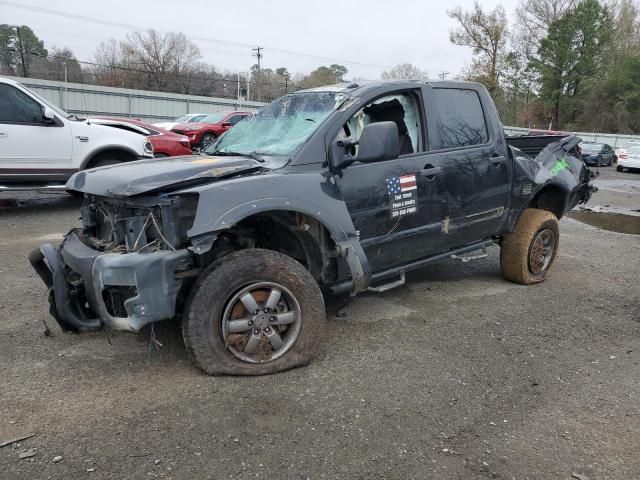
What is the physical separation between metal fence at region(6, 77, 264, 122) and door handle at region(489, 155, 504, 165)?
22324 mm

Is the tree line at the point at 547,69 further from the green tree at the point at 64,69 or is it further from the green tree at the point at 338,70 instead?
the green tree at the point at 338,70

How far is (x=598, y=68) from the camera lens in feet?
155

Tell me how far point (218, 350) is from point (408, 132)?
2293 mm

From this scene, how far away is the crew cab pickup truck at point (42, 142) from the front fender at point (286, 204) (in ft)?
19.0

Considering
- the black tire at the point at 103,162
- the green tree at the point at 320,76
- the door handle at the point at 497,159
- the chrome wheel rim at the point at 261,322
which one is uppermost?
the green tree at the point at 320,76

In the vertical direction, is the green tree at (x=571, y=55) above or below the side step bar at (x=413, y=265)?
above

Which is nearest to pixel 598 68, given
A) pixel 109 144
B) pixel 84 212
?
pixel 109 144

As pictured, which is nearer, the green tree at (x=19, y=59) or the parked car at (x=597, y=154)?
the parked car at (x=597, y=154)

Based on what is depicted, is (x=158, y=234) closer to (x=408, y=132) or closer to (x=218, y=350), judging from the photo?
(x=218, y=350)

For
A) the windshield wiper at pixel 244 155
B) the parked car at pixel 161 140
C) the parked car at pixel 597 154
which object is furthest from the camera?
the parked car at pixel 597 154

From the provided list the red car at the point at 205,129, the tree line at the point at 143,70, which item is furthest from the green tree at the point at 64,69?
the red car at the point at 205,129

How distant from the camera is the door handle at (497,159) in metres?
4.73

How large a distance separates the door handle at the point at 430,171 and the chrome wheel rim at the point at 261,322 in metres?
1.53

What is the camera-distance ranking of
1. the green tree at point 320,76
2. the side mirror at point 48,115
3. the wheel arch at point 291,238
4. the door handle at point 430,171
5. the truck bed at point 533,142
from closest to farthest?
the wheel arch at point 291,238 < the door handle at point 430,171 < the truck bed at point 533,142 < the side mirror at point 48,115 < the green tree at point 320,76
